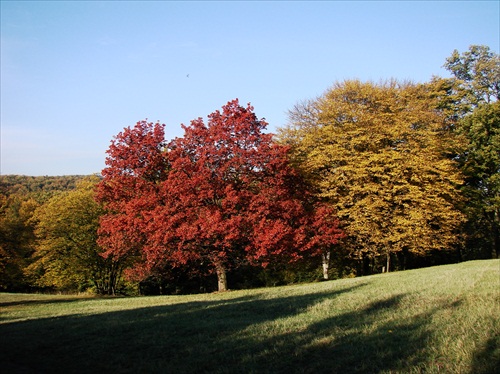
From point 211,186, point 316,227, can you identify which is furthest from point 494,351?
point 316,227

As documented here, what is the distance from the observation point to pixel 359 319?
9.27m

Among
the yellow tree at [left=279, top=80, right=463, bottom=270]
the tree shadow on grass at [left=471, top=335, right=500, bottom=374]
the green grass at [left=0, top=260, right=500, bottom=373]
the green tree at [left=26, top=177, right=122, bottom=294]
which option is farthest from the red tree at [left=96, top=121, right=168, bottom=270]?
the tree shadow on grass at [left=471, top=335, right=500, bottom=374]

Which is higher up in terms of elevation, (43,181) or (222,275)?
(43,181)

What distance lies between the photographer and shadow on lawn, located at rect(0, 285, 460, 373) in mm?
6445

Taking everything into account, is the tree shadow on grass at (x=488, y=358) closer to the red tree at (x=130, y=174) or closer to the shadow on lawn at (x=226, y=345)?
the shadow on lawn at (x=226, y=345)

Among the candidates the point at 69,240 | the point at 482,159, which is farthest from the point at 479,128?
the point at 69,240

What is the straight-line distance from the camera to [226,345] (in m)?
7.98

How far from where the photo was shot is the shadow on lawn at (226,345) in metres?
6.45

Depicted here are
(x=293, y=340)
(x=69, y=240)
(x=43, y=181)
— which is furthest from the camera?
(x=43, y=181)

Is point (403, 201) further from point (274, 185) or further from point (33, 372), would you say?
point (33, 372)

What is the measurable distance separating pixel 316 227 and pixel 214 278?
22.8 metres

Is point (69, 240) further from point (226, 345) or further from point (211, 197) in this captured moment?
point (226, 345)

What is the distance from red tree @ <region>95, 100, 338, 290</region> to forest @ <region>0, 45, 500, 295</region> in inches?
3.4

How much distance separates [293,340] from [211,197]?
1699 cm
